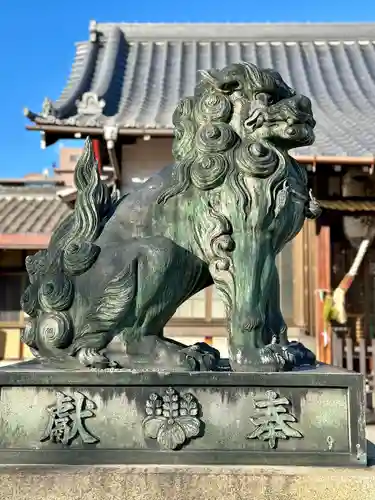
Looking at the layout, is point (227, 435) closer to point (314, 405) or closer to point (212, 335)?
point (314, 405)

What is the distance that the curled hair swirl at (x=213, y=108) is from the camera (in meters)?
2.25

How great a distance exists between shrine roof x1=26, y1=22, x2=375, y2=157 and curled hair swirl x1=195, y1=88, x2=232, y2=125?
15.9ft

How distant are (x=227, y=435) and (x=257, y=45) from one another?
10318 millimetres

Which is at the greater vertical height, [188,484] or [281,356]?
[281,356]

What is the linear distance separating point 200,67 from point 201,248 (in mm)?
8731

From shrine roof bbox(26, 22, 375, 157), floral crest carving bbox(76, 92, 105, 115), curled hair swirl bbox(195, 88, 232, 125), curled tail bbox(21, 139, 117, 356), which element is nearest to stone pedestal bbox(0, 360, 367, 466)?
curled tail bbox(21, 139, 117, 356)

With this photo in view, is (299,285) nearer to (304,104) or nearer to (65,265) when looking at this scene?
(304,104)

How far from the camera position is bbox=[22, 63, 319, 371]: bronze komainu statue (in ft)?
6.87

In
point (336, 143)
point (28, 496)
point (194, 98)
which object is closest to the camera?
point (28, 496)

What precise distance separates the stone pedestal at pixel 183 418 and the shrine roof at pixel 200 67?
5.39 meters

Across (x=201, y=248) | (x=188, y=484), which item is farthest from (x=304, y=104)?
(x=188, y=484)

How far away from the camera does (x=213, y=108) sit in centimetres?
227

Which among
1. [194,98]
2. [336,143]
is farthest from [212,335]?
[194,98]

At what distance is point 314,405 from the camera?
1.93 metres
